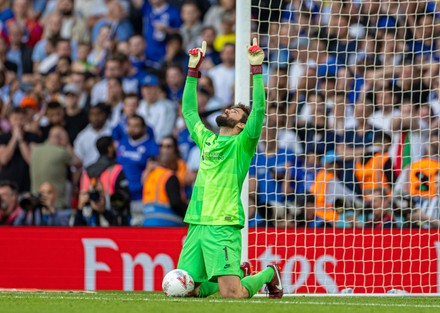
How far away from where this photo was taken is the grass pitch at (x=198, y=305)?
762 centimetres

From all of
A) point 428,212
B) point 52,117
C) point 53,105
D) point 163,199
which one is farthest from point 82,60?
point 428,212

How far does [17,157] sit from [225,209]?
7.54m

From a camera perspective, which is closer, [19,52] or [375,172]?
[375,172]

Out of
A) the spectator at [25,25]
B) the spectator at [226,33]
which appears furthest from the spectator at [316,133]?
the spectator at [25,25]

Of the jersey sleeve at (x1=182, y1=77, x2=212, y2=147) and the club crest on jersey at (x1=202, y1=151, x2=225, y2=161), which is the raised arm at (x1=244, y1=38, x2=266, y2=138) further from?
the jersey sleeve at (x1=182, y1=77, x2=212, y2=147)

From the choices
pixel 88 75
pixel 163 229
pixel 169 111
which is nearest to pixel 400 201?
pixel 163 229

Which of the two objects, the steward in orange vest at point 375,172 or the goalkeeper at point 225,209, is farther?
the steward in orange vest at point 375,172

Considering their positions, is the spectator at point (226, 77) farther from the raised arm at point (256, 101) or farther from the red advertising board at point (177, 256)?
the raised arm at point (256, 101)

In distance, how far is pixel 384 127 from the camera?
41.4 ft

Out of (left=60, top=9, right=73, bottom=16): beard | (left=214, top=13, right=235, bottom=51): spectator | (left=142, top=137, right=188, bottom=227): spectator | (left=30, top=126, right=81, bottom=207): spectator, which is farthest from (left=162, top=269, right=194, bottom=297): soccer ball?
(left=60, top=9, right=73, bottom=16): beard

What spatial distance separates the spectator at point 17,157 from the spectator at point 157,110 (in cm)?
166

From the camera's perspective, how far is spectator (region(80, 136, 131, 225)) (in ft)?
46.0

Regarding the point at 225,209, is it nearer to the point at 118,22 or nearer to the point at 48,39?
the point at 118,22

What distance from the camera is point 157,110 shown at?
16219 millimetres
